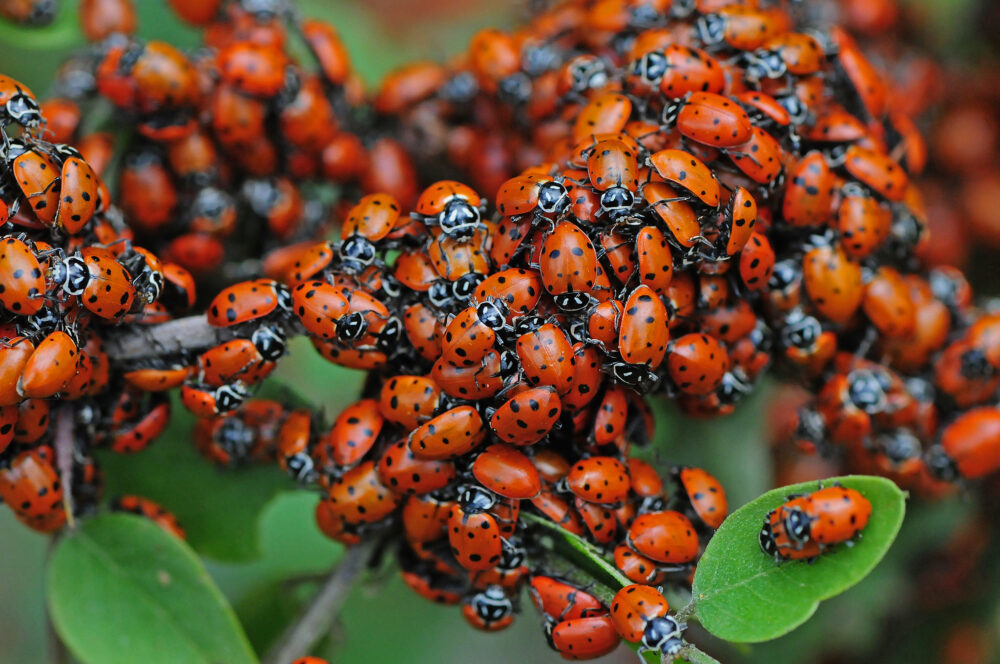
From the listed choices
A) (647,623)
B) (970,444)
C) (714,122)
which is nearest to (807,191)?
(714,122)

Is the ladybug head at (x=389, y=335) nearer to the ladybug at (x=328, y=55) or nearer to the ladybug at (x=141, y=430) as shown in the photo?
the ladybug at (x=141, y=430)

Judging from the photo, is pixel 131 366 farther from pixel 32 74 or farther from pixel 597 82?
pixel 32 74

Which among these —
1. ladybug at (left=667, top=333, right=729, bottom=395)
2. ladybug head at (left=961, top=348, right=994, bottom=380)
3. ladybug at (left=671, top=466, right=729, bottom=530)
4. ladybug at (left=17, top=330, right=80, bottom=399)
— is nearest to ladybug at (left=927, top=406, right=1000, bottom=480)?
ladybug head at (left=961, top=348, right=994, bottom=380)

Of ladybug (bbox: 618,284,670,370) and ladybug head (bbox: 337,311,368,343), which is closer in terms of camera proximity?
ladybug (bbox: 618,284,670,370)

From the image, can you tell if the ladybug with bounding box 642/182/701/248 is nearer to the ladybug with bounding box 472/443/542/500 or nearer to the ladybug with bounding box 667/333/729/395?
the ladybug with bounding box 667/333/729/395

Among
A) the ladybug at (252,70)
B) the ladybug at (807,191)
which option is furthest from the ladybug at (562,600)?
the ladybug at (252,70)

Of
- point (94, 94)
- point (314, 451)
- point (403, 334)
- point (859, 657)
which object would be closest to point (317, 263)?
point (403, 334)

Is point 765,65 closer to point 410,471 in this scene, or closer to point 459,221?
point 459,221
